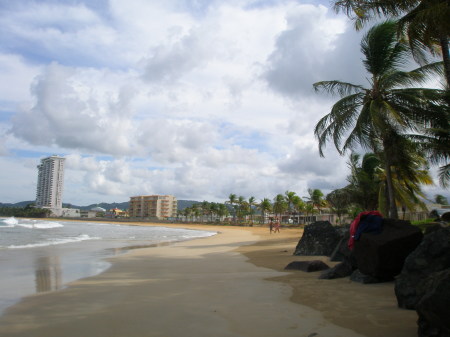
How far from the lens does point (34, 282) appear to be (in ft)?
26.1

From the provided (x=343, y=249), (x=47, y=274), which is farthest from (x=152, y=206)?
(x=343, y=249)

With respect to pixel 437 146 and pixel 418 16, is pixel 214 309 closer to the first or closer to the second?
pixel 418 16

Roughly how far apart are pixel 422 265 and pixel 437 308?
4.67ft

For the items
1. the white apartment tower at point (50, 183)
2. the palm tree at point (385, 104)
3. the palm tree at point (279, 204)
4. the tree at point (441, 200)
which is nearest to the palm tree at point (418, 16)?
the palm tree at point (385, 104)

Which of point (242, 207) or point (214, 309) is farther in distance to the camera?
point (242, 207)

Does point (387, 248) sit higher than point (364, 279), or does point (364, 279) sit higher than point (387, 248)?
point (387, 248)

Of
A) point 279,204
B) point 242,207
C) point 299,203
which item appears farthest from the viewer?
point 242,207

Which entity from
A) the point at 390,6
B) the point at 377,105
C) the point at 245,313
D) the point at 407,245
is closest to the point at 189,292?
the point at 245,313

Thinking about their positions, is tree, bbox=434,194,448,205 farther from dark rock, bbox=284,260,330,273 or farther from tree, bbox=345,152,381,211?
dark rock, bbox=284,260,330,273

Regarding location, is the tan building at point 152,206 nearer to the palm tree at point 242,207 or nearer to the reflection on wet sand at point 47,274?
the palm tree at point 242,207

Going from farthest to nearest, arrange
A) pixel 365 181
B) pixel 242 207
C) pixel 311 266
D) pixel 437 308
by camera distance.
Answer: pixel 242 207 → pixel 365 181 → pixel 311 266 → pixel 437 308

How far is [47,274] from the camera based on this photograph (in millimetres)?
9070

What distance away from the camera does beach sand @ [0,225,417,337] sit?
4.18 meters

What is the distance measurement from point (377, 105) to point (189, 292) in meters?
10.1
